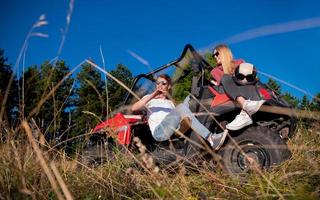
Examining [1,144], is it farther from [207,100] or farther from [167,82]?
[167,82]

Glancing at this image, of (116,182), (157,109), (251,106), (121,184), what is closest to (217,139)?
(251,106)

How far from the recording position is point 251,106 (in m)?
4.21

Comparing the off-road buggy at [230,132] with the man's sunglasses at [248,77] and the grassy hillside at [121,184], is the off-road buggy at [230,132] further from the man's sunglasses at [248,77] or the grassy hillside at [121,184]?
the grassy hillside at [121,184]

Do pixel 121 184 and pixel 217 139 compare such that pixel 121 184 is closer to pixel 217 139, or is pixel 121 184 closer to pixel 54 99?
pixel 54 99

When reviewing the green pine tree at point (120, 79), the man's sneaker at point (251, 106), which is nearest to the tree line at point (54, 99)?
the green pine tree at point (120, 79)

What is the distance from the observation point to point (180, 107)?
4.66 metres

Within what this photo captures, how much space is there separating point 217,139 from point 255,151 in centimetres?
37

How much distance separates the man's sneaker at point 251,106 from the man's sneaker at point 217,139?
30 centimetres

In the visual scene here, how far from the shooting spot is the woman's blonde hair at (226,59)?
16.6 ft

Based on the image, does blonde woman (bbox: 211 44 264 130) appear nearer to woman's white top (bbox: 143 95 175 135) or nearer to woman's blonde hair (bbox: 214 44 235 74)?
woman's blonde hair (bbox: 214 44 235 74)

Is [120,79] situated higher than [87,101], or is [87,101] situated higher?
[120,79]

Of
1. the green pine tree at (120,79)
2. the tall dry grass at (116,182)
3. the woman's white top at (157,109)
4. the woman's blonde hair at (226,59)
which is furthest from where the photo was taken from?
the woman's white top at (157,109)

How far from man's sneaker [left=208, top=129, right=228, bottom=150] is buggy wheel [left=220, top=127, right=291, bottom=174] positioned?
7 centimetres

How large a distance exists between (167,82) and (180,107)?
766 millimetres
